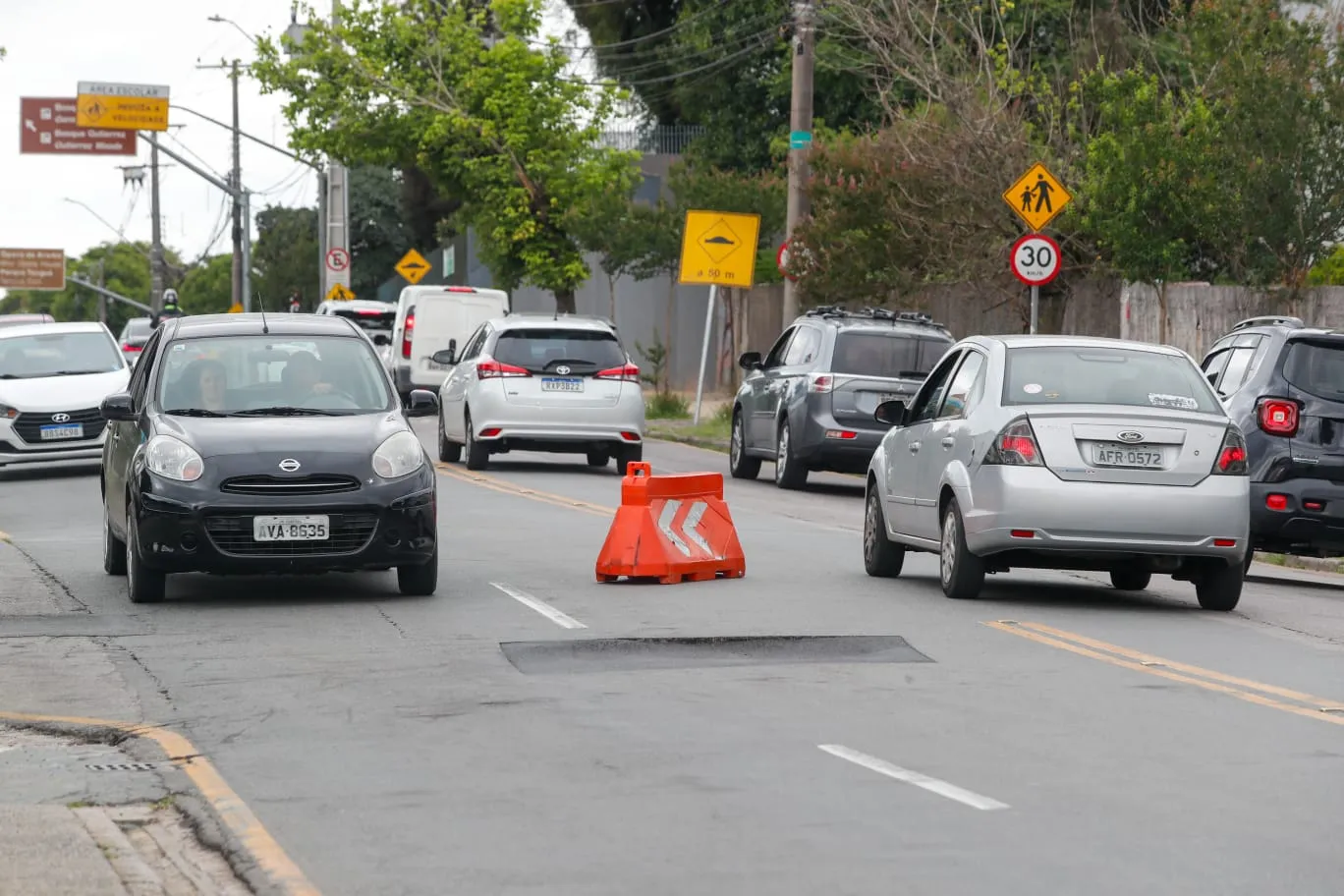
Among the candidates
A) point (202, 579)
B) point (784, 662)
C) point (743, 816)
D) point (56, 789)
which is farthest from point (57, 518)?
point (743, 816)

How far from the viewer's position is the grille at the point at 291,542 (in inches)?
501

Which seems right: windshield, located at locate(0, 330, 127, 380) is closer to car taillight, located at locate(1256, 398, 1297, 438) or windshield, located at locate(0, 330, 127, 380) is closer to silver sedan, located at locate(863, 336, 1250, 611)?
car taillight, located at locate(1256, 398, 1297, 438)

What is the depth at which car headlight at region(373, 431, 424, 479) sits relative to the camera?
13.1 metres

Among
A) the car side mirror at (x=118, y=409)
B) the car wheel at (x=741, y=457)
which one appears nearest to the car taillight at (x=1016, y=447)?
the car side mirror at (x=118, y=409)

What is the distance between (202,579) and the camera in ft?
47.7

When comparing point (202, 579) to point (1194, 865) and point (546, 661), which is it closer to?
point (546, 661)

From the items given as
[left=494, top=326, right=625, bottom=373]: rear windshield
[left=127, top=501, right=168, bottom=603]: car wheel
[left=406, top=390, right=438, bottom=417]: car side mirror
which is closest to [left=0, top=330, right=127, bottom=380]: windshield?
[left=494, top=326, right=625, bottom=373]: rear windshield

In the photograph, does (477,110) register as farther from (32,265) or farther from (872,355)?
(32,265)

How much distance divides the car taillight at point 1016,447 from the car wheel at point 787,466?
10.9 metres

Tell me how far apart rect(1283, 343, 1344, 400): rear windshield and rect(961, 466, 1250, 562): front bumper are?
3.24 metres

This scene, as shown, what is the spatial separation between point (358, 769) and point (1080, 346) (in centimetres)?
664

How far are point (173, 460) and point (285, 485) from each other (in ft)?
2.20

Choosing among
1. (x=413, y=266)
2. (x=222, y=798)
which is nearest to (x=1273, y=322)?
(x=222, y=798)

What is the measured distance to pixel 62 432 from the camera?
25.5m
